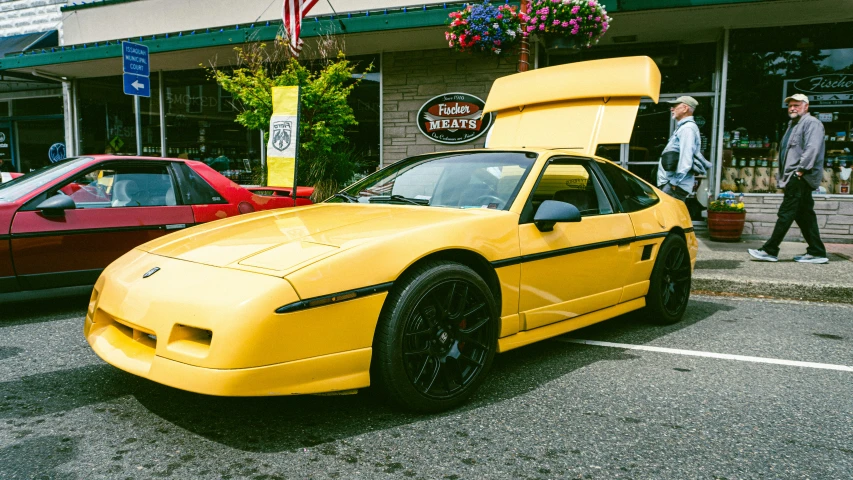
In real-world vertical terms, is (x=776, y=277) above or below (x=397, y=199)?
below

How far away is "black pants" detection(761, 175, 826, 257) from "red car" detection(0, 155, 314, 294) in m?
5.67

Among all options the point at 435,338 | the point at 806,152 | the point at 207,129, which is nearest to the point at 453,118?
the point at 806,152

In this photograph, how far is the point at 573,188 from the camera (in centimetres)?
408

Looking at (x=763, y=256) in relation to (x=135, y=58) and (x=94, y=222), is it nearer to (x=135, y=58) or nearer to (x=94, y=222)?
(x=94, y=222)

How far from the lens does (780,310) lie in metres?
5.48

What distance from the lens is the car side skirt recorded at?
336cm

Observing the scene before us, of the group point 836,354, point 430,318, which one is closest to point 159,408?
point 430,318

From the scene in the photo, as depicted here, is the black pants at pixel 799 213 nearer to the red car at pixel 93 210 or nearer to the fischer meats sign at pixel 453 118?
the fischer meats sign at pixel 453 118

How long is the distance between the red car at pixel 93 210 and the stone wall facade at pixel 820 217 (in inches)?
294

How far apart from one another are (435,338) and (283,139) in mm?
4436

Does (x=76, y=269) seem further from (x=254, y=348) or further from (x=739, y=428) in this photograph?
(x=739, y=428)

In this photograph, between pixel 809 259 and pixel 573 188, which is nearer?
pixel 573 188

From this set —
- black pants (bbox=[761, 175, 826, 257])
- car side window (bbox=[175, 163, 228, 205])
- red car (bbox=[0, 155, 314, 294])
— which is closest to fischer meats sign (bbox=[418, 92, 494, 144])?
black pants (bbox=[761, 175, 826, 257])

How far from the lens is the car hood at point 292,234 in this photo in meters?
2.75
